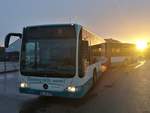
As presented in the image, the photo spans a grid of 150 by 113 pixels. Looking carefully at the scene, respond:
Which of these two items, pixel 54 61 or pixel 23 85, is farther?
pixel 23 85

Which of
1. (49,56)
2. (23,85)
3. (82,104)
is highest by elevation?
(49,56)

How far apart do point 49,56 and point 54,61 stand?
264 millimetres

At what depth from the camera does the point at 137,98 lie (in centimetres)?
1051

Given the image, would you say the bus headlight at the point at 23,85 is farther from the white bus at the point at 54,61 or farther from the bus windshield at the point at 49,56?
the bus windshield at the point at 49,56

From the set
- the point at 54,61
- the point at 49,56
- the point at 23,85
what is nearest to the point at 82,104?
the point at 54,61

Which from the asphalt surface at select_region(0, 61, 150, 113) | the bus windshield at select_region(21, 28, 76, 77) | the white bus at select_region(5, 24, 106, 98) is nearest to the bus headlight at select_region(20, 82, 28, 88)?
the white bus at select_region(5, 24, 106, 98)

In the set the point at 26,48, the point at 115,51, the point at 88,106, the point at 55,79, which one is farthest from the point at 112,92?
the point at 115,51

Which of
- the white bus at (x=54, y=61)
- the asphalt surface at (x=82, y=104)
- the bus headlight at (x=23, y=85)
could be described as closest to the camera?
the asphalt surface at (x=82, y=104)

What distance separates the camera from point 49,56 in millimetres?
9055

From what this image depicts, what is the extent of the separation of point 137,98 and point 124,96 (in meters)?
0.69

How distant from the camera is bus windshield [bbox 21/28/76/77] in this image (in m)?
8.92

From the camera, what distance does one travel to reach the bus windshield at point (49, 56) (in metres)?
8.92

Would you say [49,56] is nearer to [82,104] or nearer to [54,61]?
[54,61]

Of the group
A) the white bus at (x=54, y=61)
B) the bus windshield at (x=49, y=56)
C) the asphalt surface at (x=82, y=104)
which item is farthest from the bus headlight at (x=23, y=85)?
the asphalt surface at (x=82, y=104)
